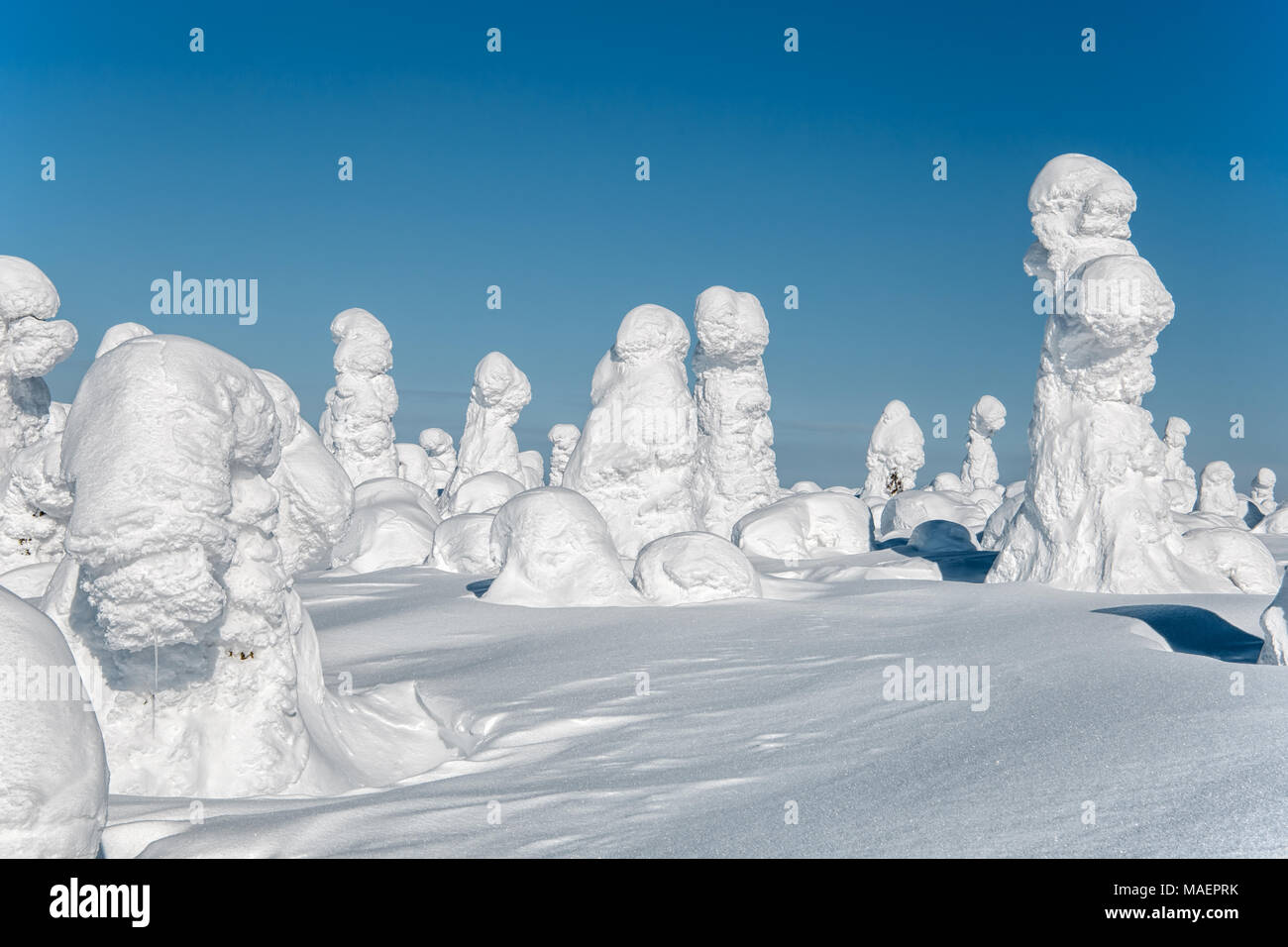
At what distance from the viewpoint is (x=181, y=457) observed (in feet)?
16.8

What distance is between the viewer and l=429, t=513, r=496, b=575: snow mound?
16688 millimetres

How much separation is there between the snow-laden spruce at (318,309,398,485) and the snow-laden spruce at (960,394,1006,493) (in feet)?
66.0

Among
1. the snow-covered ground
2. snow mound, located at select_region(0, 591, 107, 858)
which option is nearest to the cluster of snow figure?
snow mound, located at select_region(0, 591, 107, 858)

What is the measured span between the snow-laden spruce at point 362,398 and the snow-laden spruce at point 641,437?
35.5ft

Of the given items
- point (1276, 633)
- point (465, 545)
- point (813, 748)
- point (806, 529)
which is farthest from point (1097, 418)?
point (465, 545)

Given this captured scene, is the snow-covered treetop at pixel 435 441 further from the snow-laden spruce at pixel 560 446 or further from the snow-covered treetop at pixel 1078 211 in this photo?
the snow-covered treetop at pixel 1078 211

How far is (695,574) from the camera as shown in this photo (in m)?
12.5

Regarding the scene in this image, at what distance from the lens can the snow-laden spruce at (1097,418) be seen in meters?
12.2

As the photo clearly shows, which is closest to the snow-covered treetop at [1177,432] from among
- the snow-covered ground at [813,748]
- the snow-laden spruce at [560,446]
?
the snow-laden spruce at [560,446]

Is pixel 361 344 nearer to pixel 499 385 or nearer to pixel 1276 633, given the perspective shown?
pixel 499 385

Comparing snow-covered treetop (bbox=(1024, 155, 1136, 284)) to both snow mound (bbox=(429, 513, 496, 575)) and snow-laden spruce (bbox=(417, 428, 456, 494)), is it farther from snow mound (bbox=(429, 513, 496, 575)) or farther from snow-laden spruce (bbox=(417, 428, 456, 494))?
snow-laden spruce (bbox=(417, 428, 456, 494))
